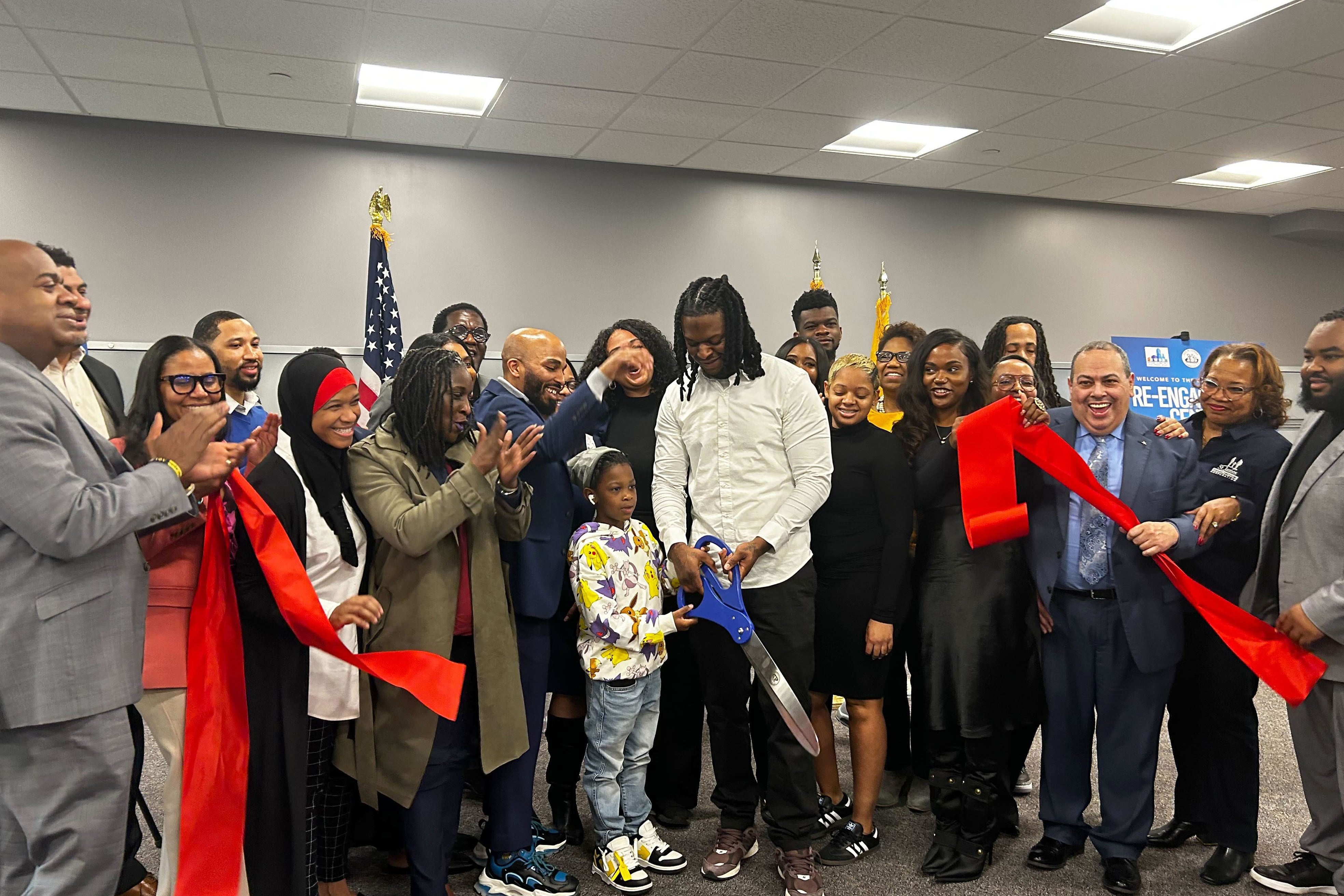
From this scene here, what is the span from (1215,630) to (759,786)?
1.62m

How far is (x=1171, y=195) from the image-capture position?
858cm

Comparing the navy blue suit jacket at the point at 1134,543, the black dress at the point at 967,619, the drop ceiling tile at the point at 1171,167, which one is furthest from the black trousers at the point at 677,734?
the drop ceiling tile at the point at 1171,167

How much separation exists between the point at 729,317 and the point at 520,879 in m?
1.85

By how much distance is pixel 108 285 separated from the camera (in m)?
6.32

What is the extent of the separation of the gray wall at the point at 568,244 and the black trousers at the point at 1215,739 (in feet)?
17.3

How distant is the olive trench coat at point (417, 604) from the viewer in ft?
7.80

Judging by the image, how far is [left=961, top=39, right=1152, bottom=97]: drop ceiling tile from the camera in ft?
17.2

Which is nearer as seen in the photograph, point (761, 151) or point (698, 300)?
point (698, 300)

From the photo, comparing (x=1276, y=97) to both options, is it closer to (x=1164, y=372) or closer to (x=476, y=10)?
(x=1164, y=372)

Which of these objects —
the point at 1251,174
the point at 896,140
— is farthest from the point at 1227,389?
the point at 1251,174

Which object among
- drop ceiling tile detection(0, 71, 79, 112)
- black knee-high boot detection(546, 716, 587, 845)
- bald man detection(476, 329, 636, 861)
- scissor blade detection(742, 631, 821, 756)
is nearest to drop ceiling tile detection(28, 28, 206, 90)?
drop ceiling tile detection(0, 71, 79, 112)

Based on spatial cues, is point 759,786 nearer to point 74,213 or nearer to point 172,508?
point 172,508

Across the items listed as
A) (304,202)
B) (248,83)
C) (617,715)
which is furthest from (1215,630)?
(304,202)

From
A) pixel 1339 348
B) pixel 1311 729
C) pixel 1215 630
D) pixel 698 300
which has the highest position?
pixel 698 300
